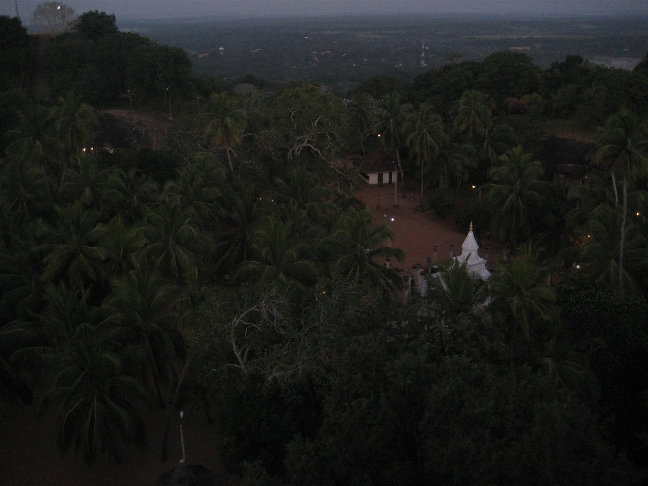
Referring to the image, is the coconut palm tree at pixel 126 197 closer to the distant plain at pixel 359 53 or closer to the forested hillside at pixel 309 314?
the forested hillside at pixel 309 314

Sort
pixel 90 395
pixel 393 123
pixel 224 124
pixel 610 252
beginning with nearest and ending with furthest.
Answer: pixel 90 395, pixel 610 252, pixel 224 124, pixel 393 123

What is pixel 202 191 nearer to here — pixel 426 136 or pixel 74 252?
pixel 74 252

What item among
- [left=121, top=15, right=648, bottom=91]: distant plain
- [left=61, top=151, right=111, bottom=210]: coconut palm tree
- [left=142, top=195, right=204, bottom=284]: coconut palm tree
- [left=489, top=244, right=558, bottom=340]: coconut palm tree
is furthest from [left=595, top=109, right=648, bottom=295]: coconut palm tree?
[left=121, top=15, right=648, bottom=91]: distant plain

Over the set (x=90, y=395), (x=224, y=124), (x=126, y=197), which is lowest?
(x=90, y=395)

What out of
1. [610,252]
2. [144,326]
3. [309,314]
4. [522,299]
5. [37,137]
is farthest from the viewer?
[37,137]

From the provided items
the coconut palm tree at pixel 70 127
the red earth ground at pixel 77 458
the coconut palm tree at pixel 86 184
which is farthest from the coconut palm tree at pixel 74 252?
the coconut palm tree at pixel 70 127

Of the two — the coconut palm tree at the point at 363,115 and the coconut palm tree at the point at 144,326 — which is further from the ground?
the coconut palm tree at the point at 363,115

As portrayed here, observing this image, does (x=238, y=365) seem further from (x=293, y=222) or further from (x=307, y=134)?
(x=307, y=134)

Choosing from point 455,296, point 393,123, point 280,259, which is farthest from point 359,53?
point 455,296

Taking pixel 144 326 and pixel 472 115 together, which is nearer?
pixel 144 326

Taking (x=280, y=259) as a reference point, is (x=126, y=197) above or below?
above

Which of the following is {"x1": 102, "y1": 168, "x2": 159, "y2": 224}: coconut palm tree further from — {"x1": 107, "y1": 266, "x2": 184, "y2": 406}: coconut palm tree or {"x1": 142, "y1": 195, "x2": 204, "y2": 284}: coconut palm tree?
{"x1": 107, "y1": 266, "x2": 184, "y2": 406}: coconut palm tree
